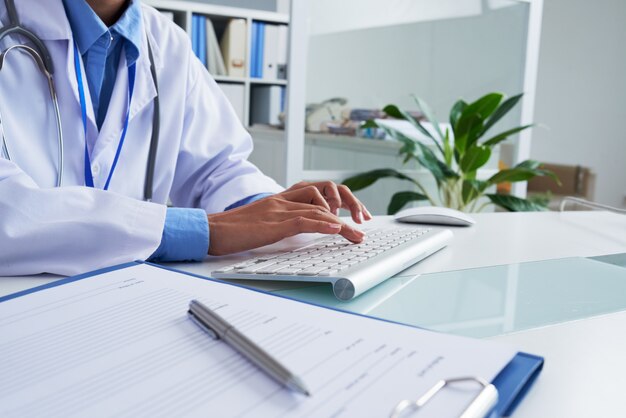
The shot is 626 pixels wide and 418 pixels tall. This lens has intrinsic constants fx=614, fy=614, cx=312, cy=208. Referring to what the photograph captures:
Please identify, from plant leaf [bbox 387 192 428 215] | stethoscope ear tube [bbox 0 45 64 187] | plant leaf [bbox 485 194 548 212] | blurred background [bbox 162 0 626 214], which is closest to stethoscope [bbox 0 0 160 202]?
stethoscope ear tube [bbox 0 45 64 187]

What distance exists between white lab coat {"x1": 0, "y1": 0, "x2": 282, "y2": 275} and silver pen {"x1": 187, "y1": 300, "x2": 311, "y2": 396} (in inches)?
9.9

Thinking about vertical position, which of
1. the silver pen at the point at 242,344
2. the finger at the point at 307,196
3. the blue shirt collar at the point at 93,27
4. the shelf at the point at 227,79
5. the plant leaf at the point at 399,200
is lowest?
the plant leaf at the point at 399,200

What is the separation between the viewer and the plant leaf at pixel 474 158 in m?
2.24

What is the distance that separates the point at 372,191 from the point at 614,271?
169 centimetres

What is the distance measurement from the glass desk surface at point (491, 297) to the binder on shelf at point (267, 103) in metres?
2.85

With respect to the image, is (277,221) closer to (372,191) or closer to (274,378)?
(274,378)

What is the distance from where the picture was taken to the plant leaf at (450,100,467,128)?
91.7 inches

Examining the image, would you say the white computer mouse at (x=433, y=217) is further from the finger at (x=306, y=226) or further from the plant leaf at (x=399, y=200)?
the plant leaf at (x=399, y=200)

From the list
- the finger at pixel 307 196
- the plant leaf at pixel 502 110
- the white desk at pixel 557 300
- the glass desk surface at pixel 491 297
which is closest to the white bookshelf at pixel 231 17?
the plant leaf at pixel 502 110

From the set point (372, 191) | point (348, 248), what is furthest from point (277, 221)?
point (372, 191)

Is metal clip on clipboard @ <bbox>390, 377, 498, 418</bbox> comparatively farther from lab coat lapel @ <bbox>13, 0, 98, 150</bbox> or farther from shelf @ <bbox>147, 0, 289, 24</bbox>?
shelf @ <bbox>147, 0, 289, 24</bbox>

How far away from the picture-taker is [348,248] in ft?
2.42

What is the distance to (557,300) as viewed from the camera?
61cm

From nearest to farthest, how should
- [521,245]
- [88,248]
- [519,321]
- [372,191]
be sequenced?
[519,321]
[88,248]
[521,245]
[372,191]
